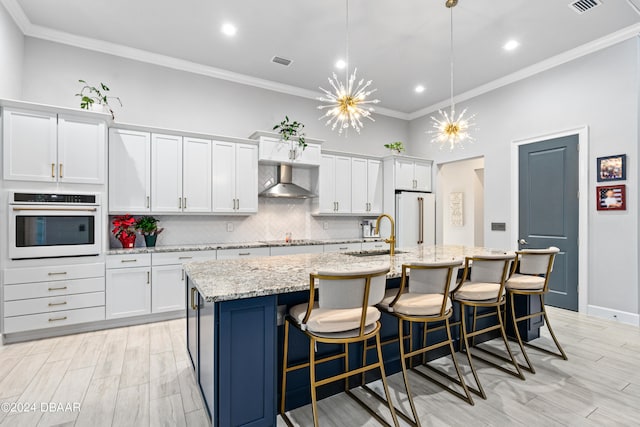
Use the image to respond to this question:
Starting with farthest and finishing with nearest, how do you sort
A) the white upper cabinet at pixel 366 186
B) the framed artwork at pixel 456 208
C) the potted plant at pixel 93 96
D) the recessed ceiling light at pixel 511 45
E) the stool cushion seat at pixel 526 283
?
the framed artwork at pixel 456 208 < the white upper cabinet at pixel 366 186 < the recessed ceiling light at pixel 511 45 < the potted plant at pixel 93 96 < the stool cushion seat at pixel 526 283

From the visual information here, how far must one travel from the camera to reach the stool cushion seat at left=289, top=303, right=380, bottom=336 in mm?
1686

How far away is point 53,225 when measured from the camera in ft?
10.3

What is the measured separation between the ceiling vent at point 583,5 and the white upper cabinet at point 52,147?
501 cm

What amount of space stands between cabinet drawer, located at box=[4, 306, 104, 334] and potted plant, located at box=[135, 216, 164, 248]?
896 millimetres

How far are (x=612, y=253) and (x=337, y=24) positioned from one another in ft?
13.6

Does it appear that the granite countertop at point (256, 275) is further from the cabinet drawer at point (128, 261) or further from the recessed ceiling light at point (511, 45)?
the recessed ceiling light at point (511, 45)

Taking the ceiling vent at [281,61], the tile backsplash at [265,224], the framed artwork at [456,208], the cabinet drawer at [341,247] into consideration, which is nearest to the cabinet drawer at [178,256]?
the tile backsplash at [265,224]

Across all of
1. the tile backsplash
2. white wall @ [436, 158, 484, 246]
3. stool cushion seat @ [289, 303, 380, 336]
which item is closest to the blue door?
white wall @ [436, 158, 484, 246]

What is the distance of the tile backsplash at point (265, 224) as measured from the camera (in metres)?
4.28

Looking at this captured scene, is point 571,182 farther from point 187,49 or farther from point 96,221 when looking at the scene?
point 96,221

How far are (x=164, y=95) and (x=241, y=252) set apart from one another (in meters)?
2.37

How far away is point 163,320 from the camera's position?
3.78 meters

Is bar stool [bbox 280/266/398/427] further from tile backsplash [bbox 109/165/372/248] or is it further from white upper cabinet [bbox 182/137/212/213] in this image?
tile backsplash [bbox 109/165/372/248]

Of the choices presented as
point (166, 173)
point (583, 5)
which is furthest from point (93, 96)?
point (583, 5)
